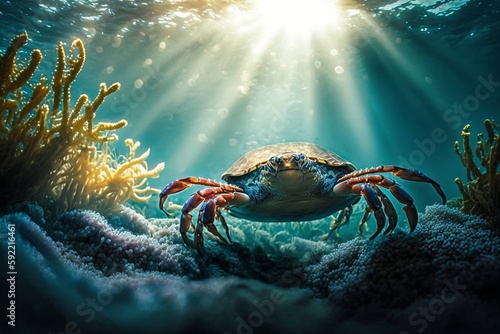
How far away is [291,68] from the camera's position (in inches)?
844

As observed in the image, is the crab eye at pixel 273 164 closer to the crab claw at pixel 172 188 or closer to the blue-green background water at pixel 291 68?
the crab claw at pixel 172 188

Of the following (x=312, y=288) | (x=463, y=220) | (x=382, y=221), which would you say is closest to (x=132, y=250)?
(x=312, y=288)

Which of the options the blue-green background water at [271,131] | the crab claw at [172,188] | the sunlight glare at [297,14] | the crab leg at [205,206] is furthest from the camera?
the sunlight glare at [297,14]

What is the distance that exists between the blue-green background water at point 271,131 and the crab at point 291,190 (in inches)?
18.1

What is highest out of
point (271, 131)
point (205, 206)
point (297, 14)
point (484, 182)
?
point (297, 14)

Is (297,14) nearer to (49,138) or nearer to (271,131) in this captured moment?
(49,138)

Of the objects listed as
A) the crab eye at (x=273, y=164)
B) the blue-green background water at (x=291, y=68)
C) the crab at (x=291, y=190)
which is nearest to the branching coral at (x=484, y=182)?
the crab at (x=291, y=190)

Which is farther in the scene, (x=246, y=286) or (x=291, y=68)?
(x=291, y=68)

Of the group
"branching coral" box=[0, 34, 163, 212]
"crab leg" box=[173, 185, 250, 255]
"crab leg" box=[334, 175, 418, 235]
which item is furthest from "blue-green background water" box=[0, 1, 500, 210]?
"crab leg" box=[334, 175, 418, 235]

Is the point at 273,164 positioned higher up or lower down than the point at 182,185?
higher up

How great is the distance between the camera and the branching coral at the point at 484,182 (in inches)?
155

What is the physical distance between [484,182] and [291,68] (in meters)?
18.9

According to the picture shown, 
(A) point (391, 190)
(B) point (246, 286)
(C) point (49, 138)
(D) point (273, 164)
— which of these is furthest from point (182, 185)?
(A) point (391, 190)

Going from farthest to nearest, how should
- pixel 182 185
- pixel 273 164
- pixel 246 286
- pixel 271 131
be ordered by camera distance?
pixel 271 131, pixel 182 185, pixel 273 164, pixel 246 286
